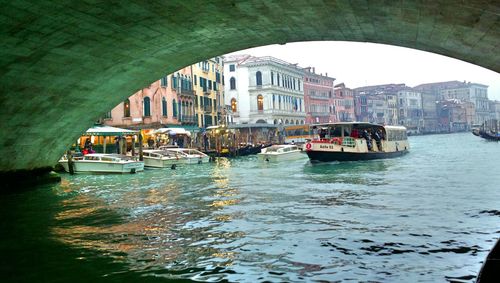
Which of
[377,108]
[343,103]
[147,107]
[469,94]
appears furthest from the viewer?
[469,94]

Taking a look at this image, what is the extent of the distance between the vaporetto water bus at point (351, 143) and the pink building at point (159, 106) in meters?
19.5

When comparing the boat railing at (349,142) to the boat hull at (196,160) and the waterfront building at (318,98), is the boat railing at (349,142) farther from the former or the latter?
the waterfront building at (318,98)

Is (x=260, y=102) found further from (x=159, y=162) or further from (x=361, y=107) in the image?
(x=361, y=107)

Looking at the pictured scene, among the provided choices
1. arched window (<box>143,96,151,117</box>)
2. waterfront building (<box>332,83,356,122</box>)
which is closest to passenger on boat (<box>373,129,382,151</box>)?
arched window (<box>143,96,151,117</box>)

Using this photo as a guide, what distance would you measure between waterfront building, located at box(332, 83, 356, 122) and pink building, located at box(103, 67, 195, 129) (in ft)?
168

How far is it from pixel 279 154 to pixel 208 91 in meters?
24.4

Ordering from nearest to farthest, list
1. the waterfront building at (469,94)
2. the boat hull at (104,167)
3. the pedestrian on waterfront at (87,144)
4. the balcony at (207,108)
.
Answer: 1. the boat hull at (104,167)
2. the pedestrian on waterfront at (87,144)
3. the balcony at (207,108)
4. the waterfront building at (469,94)

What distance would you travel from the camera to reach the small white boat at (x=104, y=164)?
2706 cm

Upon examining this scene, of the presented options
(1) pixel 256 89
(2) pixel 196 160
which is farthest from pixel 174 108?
(1) pixel 256 89

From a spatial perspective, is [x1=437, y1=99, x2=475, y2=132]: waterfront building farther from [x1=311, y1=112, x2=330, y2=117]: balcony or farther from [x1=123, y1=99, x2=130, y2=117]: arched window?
[x1=123, y1=99, x2=130, y2=117]: arched window

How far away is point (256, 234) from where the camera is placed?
9414 mm

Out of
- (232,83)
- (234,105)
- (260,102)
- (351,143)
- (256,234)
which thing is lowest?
(256,234)

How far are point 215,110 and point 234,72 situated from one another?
1138cm

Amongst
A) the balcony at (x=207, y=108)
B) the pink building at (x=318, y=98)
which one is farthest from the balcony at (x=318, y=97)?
the balcony at (x=207, y=108)
